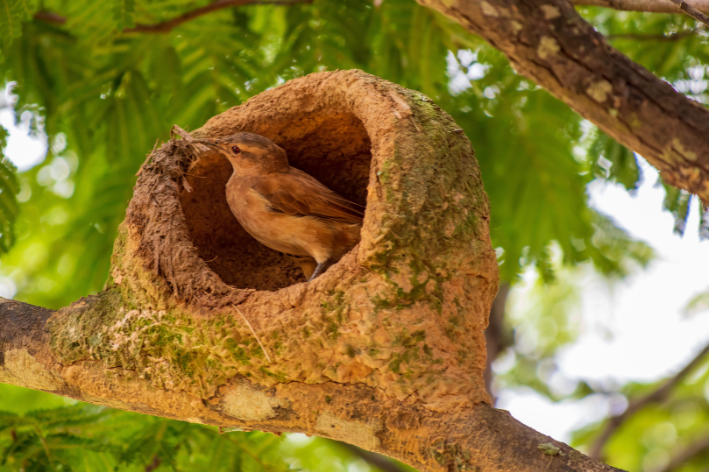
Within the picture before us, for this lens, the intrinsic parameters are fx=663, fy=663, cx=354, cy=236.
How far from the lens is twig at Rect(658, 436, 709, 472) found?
8.69 metres

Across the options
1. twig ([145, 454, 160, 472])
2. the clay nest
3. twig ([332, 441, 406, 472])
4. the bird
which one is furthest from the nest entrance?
twig ([332, 441, 406, 472])

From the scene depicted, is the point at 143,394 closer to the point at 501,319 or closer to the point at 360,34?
the point at 360,34

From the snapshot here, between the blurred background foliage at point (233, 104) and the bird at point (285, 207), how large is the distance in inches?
55.8

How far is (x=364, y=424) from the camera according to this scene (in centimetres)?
358

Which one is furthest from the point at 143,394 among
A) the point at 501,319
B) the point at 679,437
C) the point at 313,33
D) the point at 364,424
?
the point at 679,437

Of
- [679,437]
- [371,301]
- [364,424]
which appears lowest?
[364,424]

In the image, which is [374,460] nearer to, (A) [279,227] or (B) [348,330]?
(A) [279,227]

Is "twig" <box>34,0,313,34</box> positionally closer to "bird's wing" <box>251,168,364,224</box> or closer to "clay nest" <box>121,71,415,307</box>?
"clay nest" <box>121,71,415,307</box>

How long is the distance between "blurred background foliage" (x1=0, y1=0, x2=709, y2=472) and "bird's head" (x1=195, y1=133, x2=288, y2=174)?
1.22 metres

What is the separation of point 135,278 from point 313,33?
328 centimetres

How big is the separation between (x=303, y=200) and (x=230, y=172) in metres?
1.15

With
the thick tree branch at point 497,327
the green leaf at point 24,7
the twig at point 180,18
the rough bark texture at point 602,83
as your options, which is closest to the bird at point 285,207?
the green leaf at point 24,7

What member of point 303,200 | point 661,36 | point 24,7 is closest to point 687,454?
point 661,36

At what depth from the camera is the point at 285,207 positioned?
4.96 meters
